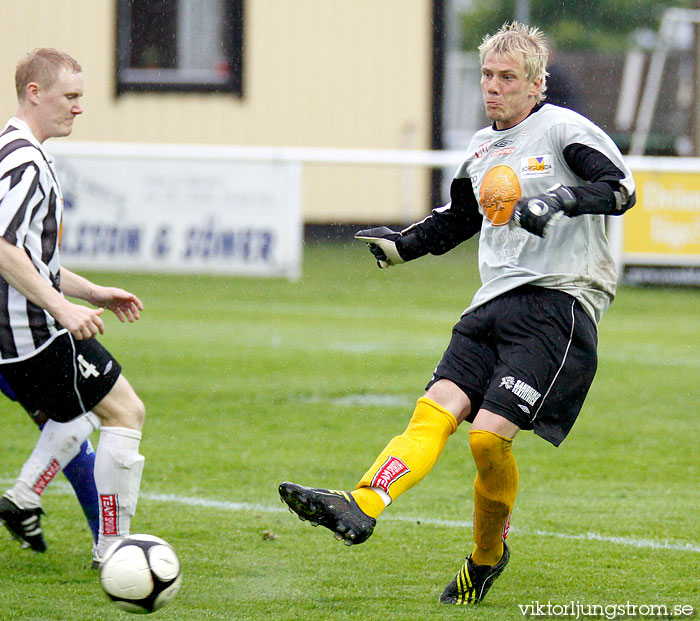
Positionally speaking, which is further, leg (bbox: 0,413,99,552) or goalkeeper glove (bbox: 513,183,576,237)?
leg (bbox: 0,413,99,552)

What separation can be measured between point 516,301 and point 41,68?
1.91 meters

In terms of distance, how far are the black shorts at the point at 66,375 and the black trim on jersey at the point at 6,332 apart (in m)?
0.05

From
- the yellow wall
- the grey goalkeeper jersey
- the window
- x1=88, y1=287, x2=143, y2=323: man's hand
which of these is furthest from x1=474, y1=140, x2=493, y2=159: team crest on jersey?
the window

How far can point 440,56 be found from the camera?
1912cm

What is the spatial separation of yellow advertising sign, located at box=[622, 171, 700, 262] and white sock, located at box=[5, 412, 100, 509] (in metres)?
10.3

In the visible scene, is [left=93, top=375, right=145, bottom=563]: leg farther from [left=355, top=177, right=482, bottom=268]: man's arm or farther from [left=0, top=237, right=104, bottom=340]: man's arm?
[left=355, top=177, right=482, bottom=268]: man's arm

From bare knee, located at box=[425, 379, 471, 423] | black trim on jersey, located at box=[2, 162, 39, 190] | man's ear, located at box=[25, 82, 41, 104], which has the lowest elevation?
bare knee, located at box=[425, 379, 471, 423]

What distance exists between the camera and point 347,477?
6.28 m

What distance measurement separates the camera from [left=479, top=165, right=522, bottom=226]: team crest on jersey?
14.2 feet

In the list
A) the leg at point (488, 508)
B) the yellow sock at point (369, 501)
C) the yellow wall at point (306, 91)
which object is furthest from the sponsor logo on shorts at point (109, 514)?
the yellow wall at point (306, 91)

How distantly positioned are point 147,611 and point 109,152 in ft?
37.0

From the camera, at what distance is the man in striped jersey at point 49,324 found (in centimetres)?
436

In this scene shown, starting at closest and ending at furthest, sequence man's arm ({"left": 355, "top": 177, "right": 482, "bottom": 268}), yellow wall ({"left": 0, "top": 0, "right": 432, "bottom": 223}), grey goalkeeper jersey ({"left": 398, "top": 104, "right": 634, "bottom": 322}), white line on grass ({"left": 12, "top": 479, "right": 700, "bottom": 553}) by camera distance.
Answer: grey goalkeeper jersey ({"left": 398, "top": 104, "right": 634, "bottom": 322}) → man's arm ({"left": 355, "top": 177, "right": 482, "bottom": 268}) → white line on grass ({"left": 12, "top": 479, "right": 700, "bottom": 553}) → yellow wall ({"left": 0, "top": 0, "right": 432, "bottom": 223})

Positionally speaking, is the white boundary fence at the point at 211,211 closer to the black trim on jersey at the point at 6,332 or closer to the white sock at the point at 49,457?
the white sock at the point at 49,457
